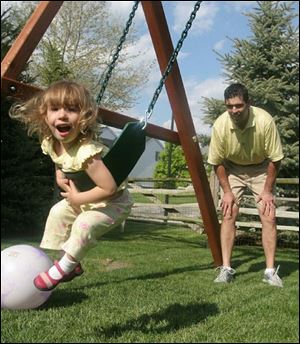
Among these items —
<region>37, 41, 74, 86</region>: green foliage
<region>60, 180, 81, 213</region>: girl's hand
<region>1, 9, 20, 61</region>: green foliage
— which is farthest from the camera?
<region>37, 41, 74, 86</region>: green foliage

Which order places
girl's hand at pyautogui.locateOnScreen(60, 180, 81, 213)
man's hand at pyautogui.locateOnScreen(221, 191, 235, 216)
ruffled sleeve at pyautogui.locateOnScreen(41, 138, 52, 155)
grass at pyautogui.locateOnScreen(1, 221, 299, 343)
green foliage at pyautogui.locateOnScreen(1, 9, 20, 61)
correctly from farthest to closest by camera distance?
green foliage at pyautogui.locateOnScreen(1, 9, 20, 61) < man's hand at pyautogui.locateOnScreen(221, 191, 235, 216) < grass at pyautogui.locateOnScreen(1, 221, 299, 343) < ruffled sleeve at pyautogui.locateOnScreen(41, 138, 52, 155) < girl's hand at pyautogui.locateOnScreen(60, 180, 81, 213)

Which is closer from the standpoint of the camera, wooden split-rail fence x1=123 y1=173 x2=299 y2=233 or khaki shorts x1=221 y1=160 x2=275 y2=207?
khaki shorts x1=221 y1=160 x2=275 y2=207

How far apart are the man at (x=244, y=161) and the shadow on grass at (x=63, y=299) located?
4.60 feet

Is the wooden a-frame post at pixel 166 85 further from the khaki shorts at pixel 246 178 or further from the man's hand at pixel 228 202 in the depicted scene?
the khaki shorts at pixel 246 178

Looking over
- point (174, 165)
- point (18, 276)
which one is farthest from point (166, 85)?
point (174, 165)

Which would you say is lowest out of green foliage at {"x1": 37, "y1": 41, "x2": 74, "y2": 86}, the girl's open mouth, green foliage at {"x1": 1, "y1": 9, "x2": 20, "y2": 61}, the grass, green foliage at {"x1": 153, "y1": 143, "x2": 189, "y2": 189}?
green foliage at {"x1": 153, "y1": 143, "x2": 189, "y2": 189}

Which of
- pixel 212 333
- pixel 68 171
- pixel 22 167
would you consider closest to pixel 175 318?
pixel 212 333

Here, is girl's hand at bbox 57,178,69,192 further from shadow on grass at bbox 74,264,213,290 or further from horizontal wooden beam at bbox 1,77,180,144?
shadow on grass at bbox 74,264,213,290

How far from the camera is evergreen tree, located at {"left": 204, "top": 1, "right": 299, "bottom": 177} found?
927cm

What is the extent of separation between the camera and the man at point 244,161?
4352 mm

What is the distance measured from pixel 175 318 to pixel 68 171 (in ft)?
4.21

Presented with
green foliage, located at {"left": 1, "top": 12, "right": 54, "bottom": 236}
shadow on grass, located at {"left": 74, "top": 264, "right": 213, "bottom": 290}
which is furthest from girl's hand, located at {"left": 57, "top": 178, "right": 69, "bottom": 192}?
green foliage, located at {"left": 1, "top": 12, "right": 54, "bottom": 236}

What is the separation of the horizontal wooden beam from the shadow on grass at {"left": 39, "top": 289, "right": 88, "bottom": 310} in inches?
49.9

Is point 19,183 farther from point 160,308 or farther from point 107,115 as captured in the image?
point 160,308
